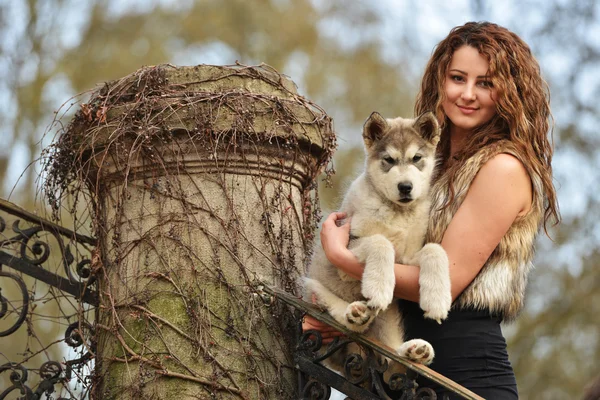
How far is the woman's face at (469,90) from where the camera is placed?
13.5ft

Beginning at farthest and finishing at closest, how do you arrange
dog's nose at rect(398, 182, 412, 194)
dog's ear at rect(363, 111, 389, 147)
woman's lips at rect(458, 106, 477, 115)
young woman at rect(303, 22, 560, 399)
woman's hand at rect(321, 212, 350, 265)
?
dog's ear at rect(363, 111, 389, 147) → woman's lips at rect(458, 106, 477, 115) → dog's nose at rect(398, 182, 412, 194) → woman's hand at rect(321, 212, 350, 265) → young woman at rect(303, 22, 560, 399)

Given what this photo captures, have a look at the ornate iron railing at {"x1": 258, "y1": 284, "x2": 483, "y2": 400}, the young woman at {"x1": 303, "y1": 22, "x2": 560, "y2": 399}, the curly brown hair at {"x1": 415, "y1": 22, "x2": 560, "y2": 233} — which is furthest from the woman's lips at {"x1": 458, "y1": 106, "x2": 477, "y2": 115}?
the ornate iron railing at {"x1": 258, "y1": 284, "x2": 483, "y2": 400}

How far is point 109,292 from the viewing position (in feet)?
12.9

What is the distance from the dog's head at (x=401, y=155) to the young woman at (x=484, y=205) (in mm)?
116

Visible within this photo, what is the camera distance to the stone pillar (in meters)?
3.76

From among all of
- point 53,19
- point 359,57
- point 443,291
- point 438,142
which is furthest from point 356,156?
point 443,291

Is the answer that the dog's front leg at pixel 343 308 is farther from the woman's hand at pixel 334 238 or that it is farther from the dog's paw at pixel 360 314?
the woman's hand at pixel 334 238

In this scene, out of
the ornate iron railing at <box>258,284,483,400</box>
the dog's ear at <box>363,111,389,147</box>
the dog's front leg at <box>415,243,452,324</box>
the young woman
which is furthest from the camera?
the dog's ear at <box>363,111,389,147</box>

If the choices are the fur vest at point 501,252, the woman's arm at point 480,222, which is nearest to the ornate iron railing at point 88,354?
the woman's arm at point 480,222

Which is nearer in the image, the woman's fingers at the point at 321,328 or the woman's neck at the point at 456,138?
the woman's fingers at the point at 321,328

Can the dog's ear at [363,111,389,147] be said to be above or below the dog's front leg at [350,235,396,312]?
above

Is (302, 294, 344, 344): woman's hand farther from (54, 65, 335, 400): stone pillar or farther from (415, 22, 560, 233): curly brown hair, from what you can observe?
(415, 22, 560, 233): curly brown hair

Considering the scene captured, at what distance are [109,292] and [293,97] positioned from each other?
1.40m

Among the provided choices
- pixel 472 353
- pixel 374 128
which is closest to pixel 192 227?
pixel 374 128
